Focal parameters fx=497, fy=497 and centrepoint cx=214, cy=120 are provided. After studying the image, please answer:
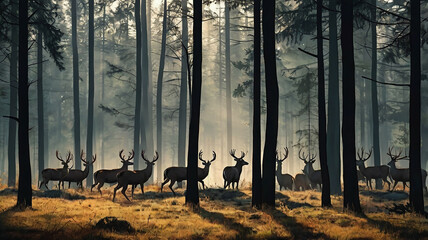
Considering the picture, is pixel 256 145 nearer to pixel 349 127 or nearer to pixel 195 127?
pixel 195 127

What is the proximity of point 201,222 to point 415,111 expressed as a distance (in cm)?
724

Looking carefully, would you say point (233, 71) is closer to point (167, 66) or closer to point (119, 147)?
point (167, 66)

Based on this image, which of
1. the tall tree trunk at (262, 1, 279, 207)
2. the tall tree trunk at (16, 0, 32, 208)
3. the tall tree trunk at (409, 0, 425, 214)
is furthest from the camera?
the tall tree trunk at (262, 1, 279, 207)

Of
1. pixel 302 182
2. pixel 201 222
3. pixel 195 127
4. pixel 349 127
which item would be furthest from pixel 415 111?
pixel 302 182

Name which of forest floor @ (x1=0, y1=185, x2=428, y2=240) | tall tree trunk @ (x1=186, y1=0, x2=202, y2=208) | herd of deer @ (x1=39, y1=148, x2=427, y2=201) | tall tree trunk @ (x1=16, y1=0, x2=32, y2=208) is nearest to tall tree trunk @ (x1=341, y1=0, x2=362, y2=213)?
forest floor @ (x1=0, y1=185, x2=428, y2=240)

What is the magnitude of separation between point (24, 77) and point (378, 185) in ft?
60.8

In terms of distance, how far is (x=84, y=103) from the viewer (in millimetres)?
62094

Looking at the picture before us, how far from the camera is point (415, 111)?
14.8 m

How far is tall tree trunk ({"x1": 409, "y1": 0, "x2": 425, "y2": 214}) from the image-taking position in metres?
14.8

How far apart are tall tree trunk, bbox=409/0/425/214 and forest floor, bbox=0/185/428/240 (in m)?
0.67

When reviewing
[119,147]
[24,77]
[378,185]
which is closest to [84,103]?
[119,147]

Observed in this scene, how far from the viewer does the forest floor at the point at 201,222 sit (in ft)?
35.8

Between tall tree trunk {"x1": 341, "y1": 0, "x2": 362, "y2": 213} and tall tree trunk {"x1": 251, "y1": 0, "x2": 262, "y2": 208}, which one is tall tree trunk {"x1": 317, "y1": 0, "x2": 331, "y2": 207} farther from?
tall tree trunk {"x1": 251, "y1": 0, "x2": 262, "y2": 208}

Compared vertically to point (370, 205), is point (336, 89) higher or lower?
Answer: higher
